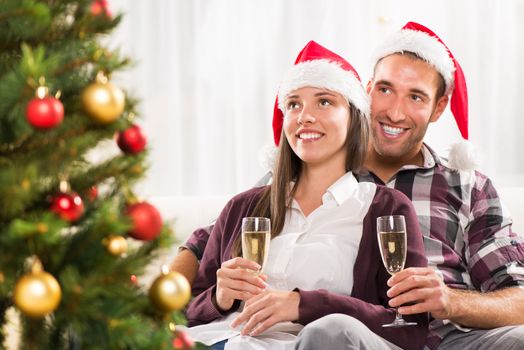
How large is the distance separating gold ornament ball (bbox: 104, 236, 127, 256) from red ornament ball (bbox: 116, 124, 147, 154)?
137 millimetres

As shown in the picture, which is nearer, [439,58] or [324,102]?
[324,102]

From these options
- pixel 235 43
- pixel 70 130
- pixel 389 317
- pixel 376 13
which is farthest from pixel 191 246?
pixel 376 13

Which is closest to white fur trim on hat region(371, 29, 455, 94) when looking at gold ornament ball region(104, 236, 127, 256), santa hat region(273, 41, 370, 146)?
santa hat region(273, 41, 370, 146)

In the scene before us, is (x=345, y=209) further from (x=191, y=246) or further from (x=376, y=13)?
(x=376, y=13)

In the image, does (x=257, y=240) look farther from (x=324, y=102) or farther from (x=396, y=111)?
(x=396, y=111)

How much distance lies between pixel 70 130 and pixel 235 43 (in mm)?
3203

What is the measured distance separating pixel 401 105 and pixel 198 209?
86 cm

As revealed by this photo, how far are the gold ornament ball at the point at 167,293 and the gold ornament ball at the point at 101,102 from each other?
23 centimetres

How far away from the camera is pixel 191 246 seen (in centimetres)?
252

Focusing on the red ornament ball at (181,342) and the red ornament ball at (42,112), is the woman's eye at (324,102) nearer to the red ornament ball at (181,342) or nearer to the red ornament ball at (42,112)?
the red ornament ball at (181,342)

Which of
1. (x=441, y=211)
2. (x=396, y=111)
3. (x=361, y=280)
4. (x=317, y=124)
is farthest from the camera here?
(x=396, y=111)

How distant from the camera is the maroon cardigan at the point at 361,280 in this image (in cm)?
196

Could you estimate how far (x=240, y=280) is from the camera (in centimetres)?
197

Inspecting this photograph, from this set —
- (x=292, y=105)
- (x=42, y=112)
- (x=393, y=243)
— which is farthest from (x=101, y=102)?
(x=292, y=105)
